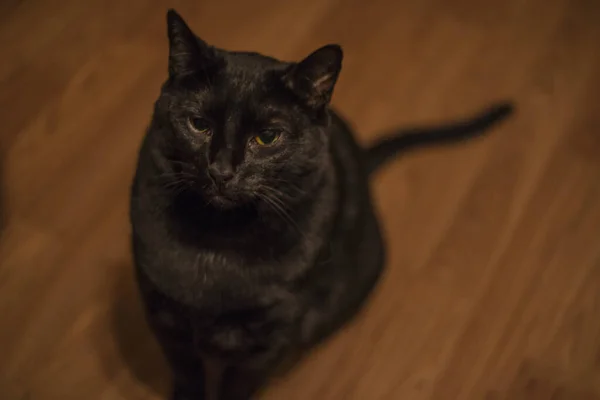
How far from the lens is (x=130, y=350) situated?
1272mm

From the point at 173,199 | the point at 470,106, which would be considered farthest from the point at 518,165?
the point at 173,199

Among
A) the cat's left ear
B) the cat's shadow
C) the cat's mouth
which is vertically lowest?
the cat's shadow

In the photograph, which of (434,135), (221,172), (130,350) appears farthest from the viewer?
(434,135)

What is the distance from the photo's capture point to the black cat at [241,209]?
89 centimetres

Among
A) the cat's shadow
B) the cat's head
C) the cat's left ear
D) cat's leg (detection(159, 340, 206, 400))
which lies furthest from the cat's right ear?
the cat's shadow

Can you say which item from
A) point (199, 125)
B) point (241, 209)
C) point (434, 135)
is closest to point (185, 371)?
point (241, 209)

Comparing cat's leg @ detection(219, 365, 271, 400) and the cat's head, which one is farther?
cat's leg @ detection(219, 365, 271, 400)

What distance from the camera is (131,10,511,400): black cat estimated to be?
89cm

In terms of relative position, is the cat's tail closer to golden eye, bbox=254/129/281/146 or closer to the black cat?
the black cat

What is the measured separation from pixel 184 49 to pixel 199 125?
11 cm

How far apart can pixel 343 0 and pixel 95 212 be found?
864 mm

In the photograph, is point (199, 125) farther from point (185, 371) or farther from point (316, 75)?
point (185, 371)

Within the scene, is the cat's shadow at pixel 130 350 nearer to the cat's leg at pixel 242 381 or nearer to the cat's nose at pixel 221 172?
the cat's leg at pixel 242 381

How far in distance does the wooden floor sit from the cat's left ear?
58 centimetres
